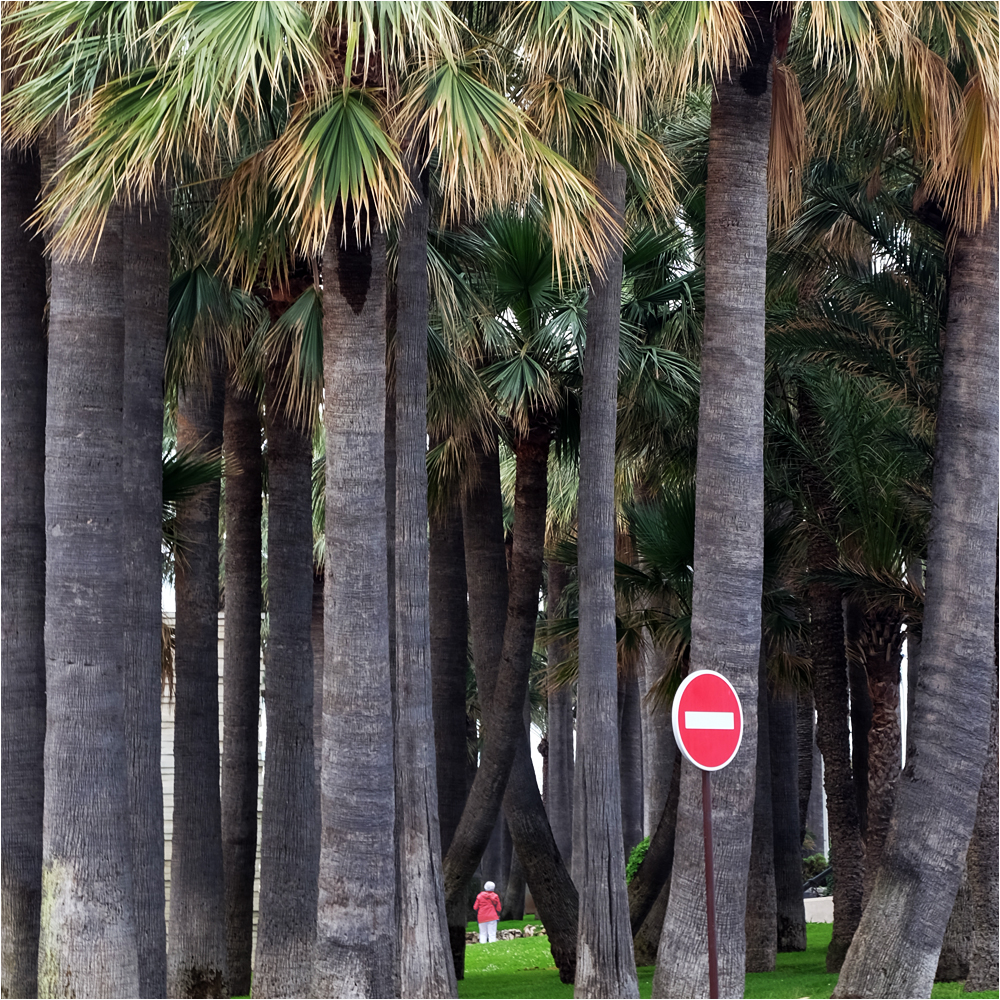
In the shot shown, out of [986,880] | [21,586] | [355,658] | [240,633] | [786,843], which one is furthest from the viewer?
[786,843]

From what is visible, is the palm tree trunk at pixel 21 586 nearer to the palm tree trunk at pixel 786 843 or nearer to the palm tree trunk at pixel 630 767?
the palm tree trunk at pixel 786 843

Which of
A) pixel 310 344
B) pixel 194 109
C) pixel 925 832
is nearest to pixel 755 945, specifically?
pixel 925 832

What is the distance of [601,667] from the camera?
12.2 metres

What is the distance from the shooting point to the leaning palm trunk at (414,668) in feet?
37.6

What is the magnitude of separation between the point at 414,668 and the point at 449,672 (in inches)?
203

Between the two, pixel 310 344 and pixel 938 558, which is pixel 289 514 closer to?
pixel 310 344

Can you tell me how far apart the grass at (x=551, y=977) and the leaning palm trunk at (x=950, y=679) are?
8.06 ft

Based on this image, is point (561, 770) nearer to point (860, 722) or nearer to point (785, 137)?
point (860, 722)

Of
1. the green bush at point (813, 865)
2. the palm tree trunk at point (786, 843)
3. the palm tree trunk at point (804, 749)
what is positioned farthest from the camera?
the green bush at point (813, 865)

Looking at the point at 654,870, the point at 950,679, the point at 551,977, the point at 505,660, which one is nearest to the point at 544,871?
the point at 654,870

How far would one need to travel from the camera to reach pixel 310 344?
13414 millimetres

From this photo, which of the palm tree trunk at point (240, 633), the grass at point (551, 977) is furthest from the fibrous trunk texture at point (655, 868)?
the palm tree trunk at point (240, 633)

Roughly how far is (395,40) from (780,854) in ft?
47.0

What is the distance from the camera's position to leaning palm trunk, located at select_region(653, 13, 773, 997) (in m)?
10.6
